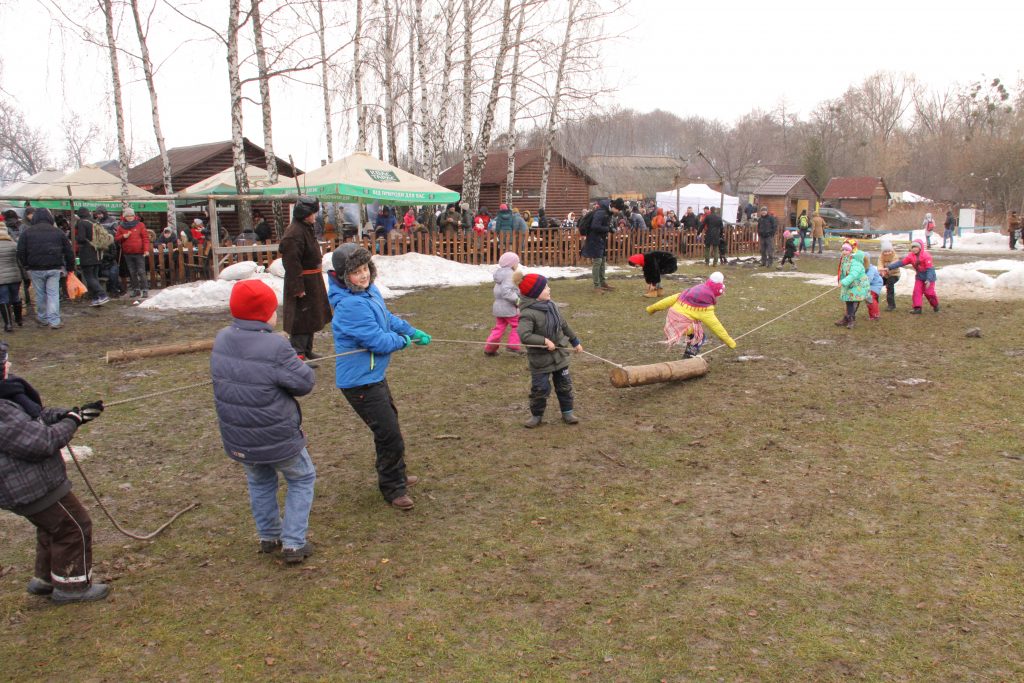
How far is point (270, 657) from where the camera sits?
3.34 meters

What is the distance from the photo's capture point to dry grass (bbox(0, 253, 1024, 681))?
3.32 m

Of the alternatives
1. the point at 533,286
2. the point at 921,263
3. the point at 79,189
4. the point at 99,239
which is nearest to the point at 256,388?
the point at 533,286

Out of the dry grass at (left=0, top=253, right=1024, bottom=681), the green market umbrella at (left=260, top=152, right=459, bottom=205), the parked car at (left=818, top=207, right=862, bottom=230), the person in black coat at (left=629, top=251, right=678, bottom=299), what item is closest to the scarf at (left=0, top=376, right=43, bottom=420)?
the dry grass at (left=0, top=253, right=1024, bottom=681)

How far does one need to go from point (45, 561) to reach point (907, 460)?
228 inches

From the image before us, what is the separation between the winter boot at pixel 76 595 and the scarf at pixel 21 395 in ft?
3.11

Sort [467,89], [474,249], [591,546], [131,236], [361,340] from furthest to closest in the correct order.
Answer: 1. [467,89]
2. [474,249]
3. [131,236]
4. [361,340]
5. [591,546]

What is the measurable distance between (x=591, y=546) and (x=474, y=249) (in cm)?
1625

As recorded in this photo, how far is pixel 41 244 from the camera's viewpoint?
1111 cm

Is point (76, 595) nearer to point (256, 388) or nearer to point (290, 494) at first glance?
point (290, 494)

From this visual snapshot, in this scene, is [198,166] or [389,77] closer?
[389,77]

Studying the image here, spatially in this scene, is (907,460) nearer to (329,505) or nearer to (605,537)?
(605,537)

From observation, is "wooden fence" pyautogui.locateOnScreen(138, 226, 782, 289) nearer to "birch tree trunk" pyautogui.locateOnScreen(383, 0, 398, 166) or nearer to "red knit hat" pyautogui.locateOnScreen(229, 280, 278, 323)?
"birch tree trunk" pyautogui.locateOnScreen(383, 0, 398, 166)

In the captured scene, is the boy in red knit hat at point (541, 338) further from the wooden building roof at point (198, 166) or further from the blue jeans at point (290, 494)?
the wooden building roof at point (198, 166)

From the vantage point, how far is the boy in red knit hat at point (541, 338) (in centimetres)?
640
